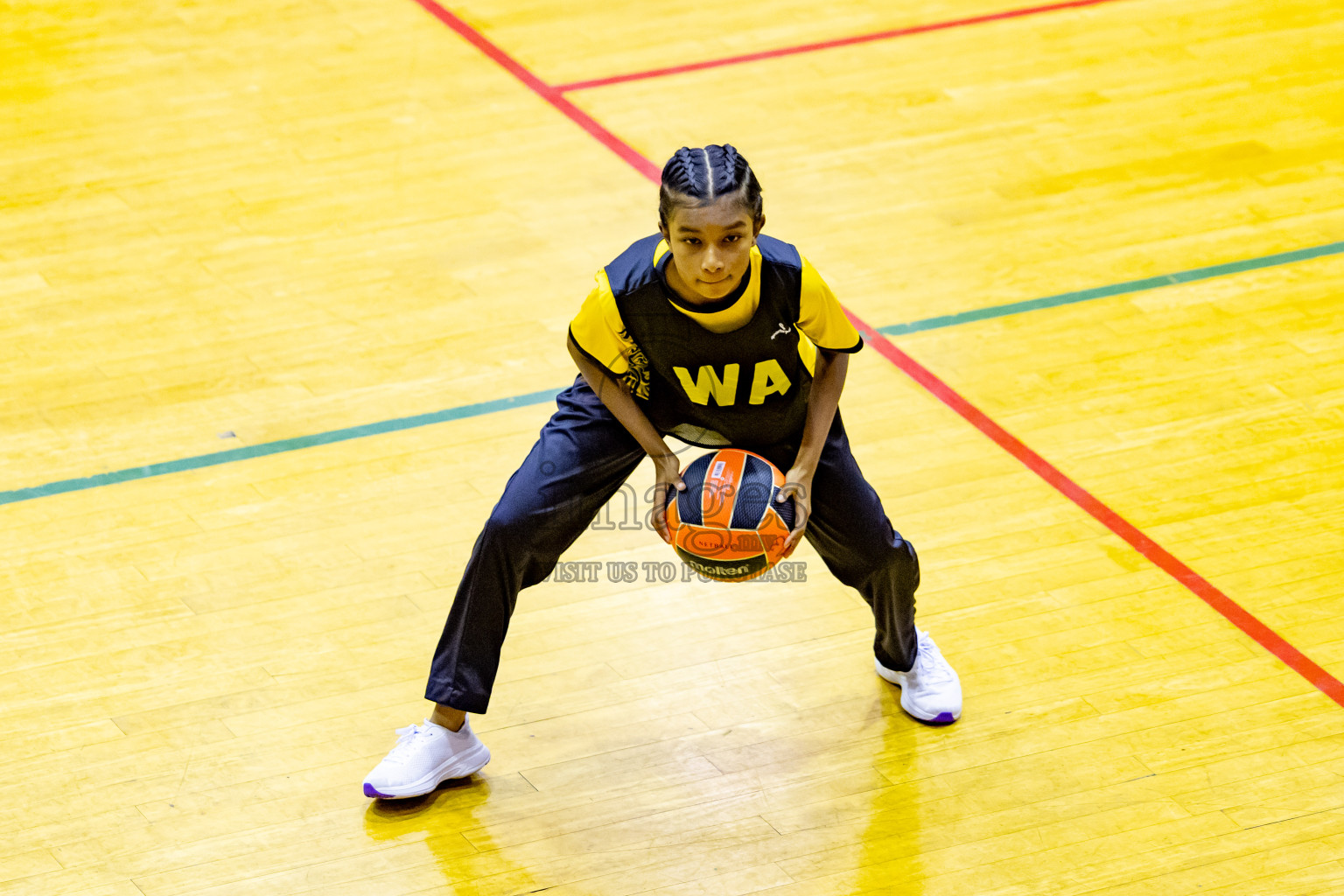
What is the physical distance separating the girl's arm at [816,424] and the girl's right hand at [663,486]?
0.21m

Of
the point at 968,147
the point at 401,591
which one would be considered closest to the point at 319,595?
the point at 401,591

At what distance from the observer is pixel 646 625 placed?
3506 millimetres

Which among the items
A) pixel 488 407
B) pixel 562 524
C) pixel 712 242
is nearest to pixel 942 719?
pixel 562 524

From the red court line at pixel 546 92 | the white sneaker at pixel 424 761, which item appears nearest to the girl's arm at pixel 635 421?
the white sneaker at pixel 424 761

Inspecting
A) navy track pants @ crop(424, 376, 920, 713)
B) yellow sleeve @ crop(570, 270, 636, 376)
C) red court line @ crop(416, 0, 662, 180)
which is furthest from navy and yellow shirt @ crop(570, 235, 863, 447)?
red court line @ crop(416, 0, 662, 180)

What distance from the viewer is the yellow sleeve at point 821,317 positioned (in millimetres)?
2758

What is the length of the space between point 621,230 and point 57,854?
2.90 meters

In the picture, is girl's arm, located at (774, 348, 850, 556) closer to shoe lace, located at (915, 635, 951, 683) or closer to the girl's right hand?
the girl's right hand

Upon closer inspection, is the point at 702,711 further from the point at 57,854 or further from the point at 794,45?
the point at 794,45

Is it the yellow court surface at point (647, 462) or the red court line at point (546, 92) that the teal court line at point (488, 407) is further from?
the red court line at point (546, 92)

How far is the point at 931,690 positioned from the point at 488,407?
5.40 feet

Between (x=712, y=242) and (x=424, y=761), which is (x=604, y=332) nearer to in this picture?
(x=712, y=242)

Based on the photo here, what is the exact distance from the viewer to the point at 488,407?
4.29m

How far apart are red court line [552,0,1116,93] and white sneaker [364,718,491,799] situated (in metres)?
3.78
